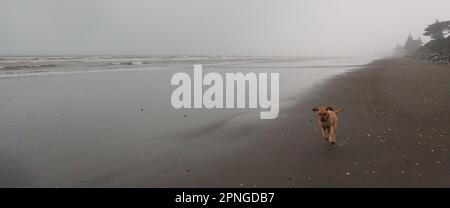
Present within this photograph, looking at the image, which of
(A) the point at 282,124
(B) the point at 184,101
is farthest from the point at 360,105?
(B) the point at 184,101

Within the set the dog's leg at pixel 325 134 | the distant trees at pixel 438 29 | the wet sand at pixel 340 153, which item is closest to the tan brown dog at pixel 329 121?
the dog's leg at pixel 325 134

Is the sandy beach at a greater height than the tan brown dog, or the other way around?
the tan brown dog

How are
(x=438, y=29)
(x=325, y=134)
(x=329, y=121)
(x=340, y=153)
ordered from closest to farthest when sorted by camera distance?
(x=340, y=153) → (x=329, y=121) → (x=325, y=134) → (x=438, y=29)

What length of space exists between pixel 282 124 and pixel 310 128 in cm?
93

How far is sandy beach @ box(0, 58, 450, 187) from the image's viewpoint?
6559 millimetres

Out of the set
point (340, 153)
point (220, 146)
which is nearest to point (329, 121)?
point (340, 153)

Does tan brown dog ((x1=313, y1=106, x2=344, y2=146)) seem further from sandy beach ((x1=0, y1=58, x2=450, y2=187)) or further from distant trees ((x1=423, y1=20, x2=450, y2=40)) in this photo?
distant trees ((x1=423, y1=20, x2=450, y2=40))

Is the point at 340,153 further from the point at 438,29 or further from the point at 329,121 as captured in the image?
the point at 438,29

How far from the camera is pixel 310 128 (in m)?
10.2

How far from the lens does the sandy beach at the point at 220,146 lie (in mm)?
6559

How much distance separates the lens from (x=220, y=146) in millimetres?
8594

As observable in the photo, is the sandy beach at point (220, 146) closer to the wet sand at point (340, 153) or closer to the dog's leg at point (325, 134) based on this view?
the wet sand at point (340, 153)

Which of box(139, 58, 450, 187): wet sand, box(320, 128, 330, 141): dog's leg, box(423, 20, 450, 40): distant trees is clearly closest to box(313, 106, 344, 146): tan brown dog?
box(320, 128, 330, 141): dog's leg

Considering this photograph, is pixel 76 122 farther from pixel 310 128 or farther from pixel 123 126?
pixel 310 128
